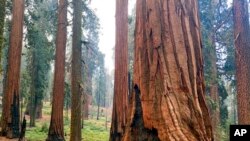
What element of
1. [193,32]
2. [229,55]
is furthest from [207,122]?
[229,55]

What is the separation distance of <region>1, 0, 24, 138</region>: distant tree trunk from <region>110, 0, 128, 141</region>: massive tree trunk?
4.60 meters

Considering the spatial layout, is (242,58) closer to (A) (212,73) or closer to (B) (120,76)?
(B) (120,76)

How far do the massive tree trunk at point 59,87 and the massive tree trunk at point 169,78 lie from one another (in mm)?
10507

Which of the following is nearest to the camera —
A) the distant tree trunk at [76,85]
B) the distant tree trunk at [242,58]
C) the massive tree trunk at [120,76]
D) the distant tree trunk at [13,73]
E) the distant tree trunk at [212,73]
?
the distant tree trunk at [242,58]

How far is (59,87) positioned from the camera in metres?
14.3

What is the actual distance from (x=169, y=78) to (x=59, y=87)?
37.4 feet

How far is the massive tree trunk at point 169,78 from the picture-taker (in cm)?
325

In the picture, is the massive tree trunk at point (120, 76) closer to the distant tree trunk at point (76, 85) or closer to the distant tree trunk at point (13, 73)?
the distant tree trunk at point (76, 85)

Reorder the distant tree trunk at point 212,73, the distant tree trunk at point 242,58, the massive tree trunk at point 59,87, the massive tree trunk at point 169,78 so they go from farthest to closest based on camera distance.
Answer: the distant tree trunk at point 212,73 < the massive tree trunk at point 59,87 < the distant tree trunk at point 242,58 < the massive tree trunk at point 169,78

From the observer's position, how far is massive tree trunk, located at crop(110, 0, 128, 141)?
40.6 ft

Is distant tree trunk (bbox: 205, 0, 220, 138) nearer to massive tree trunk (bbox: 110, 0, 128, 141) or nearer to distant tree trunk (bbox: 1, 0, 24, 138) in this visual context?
massive tree trunk (bbox: 110, 0, 128, 141)

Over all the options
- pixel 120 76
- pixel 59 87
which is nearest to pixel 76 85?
pixel 120 76

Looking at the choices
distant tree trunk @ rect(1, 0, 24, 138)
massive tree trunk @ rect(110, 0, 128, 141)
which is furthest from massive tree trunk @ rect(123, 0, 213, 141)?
distant tree trunk @ rect(1, 0, 24, 138)

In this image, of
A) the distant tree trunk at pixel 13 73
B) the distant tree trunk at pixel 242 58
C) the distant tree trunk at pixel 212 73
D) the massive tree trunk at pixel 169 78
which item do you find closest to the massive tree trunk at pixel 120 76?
the distant tree trunk at pixel 242 58
